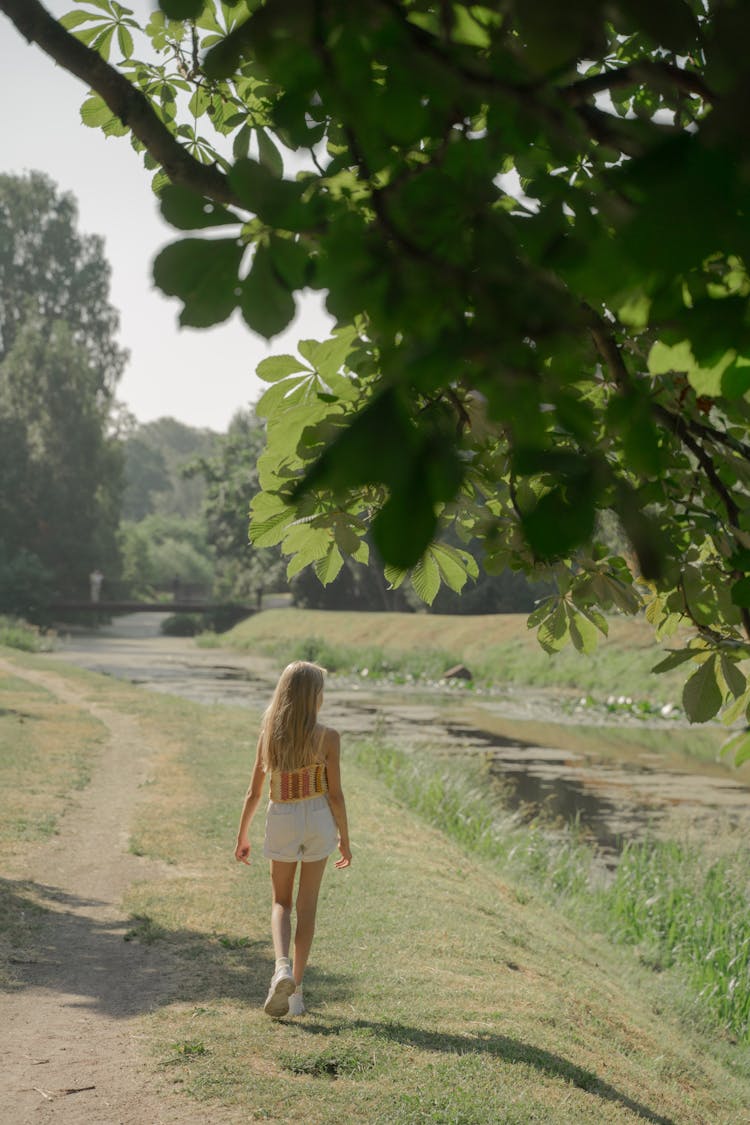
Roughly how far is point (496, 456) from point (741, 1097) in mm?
4533

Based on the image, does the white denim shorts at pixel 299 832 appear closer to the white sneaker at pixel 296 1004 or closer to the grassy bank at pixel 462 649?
the white sneaker at pixel 296 1004

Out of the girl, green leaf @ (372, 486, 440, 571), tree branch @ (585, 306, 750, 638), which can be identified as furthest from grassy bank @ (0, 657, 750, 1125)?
green leaf @ (372, 486, 440, 571)

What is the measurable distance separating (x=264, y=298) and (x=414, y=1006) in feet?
15.8

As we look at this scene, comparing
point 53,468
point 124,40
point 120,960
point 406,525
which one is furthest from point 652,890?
point 53,468

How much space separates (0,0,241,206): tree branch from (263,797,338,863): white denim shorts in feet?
12.4

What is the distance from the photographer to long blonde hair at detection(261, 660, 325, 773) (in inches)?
208

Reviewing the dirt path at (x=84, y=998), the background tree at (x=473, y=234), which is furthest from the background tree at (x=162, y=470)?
the background tree at (x=473, y=234)

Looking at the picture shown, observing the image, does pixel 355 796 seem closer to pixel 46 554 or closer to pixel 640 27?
pixel 640 27

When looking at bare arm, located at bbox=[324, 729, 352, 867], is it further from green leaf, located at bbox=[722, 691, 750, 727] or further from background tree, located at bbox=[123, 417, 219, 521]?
background tree, located at bbox=[123, 417, 219, 521]

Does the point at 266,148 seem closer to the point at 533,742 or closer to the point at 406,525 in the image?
the point at 406,525

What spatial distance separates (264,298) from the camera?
1386mm

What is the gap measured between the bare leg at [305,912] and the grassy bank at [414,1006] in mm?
289

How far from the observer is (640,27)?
3.31ft

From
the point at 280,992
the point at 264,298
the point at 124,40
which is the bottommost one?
the point at 280,992
